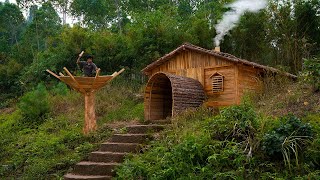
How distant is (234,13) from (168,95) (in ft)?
28.6

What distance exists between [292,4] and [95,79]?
12.5 m

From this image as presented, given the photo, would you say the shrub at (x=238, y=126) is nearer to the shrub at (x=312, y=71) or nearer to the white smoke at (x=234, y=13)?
the shrub at (x=312, y=71)

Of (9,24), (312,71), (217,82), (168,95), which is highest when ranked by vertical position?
(9,24)

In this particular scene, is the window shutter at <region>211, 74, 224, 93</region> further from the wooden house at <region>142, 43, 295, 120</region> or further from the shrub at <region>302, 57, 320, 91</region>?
the shrub at <region>302, 57, 320, 91</region>

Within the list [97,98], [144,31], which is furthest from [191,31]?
[97,98]

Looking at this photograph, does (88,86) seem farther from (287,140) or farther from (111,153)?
(287,140)

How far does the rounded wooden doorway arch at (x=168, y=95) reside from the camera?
1102 cm

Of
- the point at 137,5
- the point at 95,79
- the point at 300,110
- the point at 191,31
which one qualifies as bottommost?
the point at 300,110

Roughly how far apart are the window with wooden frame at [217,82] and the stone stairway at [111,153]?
4197 millimetres

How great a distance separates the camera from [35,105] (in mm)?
13805

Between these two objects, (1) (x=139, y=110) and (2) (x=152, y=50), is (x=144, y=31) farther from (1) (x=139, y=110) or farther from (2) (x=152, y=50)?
(1) (x=139, y=110)

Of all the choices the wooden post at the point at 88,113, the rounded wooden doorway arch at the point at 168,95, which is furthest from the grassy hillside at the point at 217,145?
the rounded wooden doorway arch at the point at 168,95

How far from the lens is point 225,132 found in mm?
6891

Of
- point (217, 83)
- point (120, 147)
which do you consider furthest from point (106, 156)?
point (217, 83)
